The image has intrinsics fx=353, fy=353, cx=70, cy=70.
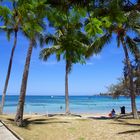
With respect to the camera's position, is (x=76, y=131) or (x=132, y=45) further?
(x=132, y=45)

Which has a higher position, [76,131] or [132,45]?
[132,45]

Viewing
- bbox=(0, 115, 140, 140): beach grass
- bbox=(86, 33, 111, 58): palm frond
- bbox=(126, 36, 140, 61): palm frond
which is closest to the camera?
bbox=(0, 115, 140, 140): beach grass

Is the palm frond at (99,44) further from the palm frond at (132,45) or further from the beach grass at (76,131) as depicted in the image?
the beach grass at (76,131)

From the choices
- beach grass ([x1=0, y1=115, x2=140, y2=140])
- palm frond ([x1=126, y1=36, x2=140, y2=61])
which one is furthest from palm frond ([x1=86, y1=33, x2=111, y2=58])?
beach grass ([x1=0, y1=115, x2=140, y2=140])

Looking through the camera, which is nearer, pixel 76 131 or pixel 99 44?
pixel 76 131

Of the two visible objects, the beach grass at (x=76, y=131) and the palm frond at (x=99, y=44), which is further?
the palm frond at (x=99, y=44)

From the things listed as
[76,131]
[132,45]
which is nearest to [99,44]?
[132,45]

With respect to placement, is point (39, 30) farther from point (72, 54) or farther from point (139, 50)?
point (139, 50)

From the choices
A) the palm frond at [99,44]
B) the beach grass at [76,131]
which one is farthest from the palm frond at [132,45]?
the beach grass at [76,131]

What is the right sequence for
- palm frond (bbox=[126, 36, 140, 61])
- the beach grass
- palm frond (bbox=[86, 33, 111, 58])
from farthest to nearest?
palm frond (bbox=[126, 36, 140, 61])
palm frond (bbox=[86, 33, 111, 58])
the beach grass

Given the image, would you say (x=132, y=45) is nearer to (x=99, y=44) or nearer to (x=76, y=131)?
(x=99, y=44)

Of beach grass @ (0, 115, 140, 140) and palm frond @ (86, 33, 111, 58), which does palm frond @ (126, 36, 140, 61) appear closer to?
palm frond @ (86, 33, 111, 58)

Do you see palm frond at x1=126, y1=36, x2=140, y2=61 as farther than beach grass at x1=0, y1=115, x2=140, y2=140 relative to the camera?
Yes

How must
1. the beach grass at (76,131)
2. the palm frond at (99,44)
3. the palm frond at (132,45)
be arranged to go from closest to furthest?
the beach grass at (76,131) → the palm frond at (99,44) → the palm frond at (132,45)
